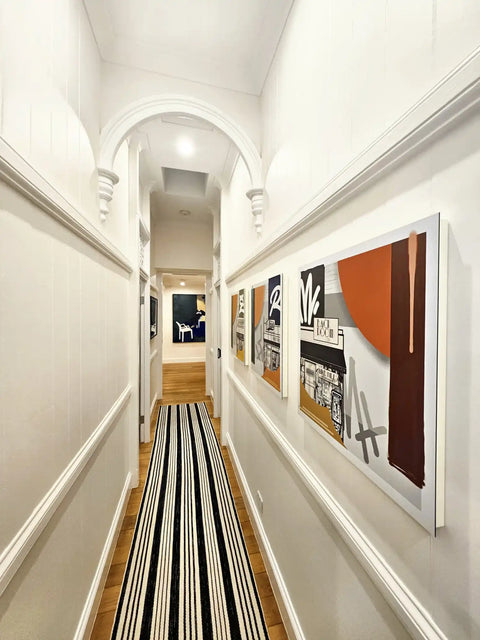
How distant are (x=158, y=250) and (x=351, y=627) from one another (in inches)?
156

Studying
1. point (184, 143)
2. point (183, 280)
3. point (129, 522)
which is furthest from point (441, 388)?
point (183, 280)

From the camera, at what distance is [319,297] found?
3.07 ft

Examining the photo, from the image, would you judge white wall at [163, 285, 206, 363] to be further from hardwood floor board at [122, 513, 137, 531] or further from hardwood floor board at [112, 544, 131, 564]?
hardwood floor board at [112, 544, 131, 564]

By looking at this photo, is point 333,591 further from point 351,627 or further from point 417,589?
point 417,589

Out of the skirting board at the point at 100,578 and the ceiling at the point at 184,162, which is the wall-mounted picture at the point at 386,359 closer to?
the skirting board at the point at 100,578

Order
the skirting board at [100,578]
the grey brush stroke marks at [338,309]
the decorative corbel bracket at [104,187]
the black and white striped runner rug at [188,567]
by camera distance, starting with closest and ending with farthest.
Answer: the grey brush stroke marks at [338,309] → the skirting board at [100,578] → the black and white striped runner rug at [188,567] → the decorative corbel bracket at [104,187]

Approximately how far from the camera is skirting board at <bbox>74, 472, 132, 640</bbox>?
1143 mm

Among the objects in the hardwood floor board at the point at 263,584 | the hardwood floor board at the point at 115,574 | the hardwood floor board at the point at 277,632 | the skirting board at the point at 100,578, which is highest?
the skirting board at the point at 100,578

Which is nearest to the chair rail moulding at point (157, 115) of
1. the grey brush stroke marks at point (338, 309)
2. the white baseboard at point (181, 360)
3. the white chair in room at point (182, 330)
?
the grey brush stroke marks at point (338, 309)

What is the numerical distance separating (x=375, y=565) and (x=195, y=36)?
2228 mm

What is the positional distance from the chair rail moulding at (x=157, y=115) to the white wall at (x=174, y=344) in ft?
18.8

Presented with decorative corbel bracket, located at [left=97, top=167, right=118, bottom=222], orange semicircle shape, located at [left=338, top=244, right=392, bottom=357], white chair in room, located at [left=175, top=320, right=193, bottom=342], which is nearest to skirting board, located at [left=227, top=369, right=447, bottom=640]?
orange semicircle shape, located at [left=338, top=244, right=392, bottom=357]

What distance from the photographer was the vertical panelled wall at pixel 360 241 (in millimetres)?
480

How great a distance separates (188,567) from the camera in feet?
5.03
